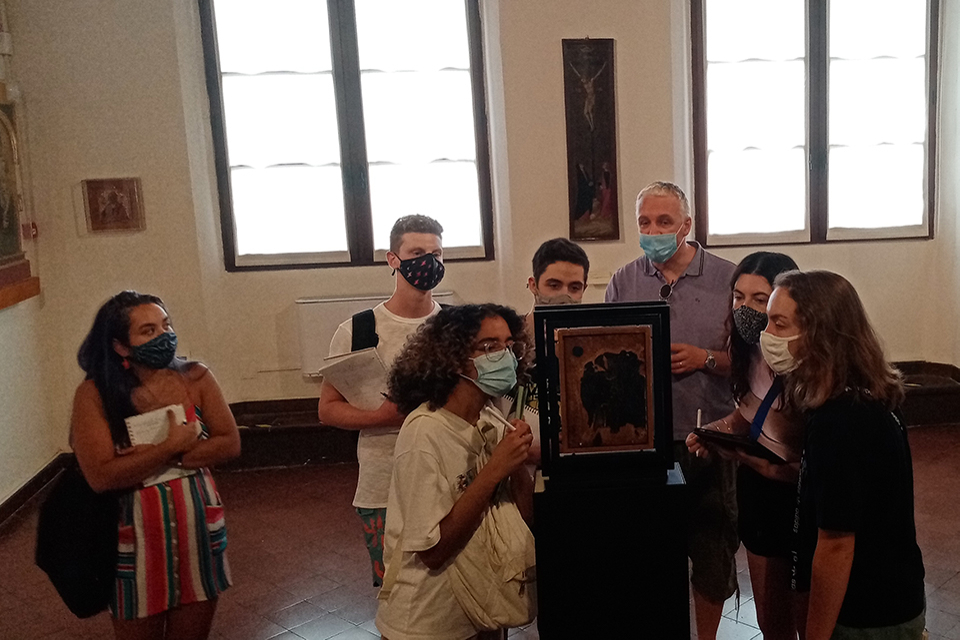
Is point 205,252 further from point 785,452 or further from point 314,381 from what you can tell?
point 785,452

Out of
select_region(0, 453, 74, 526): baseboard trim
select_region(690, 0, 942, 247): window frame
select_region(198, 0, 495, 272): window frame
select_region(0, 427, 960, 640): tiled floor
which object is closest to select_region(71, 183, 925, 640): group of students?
select_region(0, 427, 960, 640): tiled floor

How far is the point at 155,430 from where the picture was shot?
2.64 meters

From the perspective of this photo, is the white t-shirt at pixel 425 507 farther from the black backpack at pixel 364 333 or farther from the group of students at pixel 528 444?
the black backpack at pixel 364 333

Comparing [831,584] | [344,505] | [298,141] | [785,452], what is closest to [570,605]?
[831,584]

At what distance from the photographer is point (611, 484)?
7.02ft

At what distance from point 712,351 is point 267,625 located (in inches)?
91.1

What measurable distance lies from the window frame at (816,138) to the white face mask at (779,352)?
15.0 feet

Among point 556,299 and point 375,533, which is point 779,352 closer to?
point 556,299

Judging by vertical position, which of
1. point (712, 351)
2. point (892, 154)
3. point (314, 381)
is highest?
point (892, 154)

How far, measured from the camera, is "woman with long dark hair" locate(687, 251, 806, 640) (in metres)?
2.57

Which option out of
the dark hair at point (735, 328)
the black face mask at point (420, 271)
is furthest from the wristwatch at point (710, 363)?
the black face mask at point (420, 271)

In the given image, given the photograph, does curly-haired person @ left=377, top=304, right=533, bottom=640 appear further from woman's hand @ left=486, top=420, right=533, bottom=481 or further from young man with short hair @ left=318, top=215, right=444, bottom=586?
young man with short hair @ left=318, top=215, right=444, bottom=586

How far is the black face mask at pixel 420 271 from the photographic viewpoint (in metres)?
3.04

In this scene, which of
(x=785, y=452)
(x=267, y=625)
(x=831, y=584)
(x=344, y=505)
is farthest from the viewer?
(x=344, y=505)
